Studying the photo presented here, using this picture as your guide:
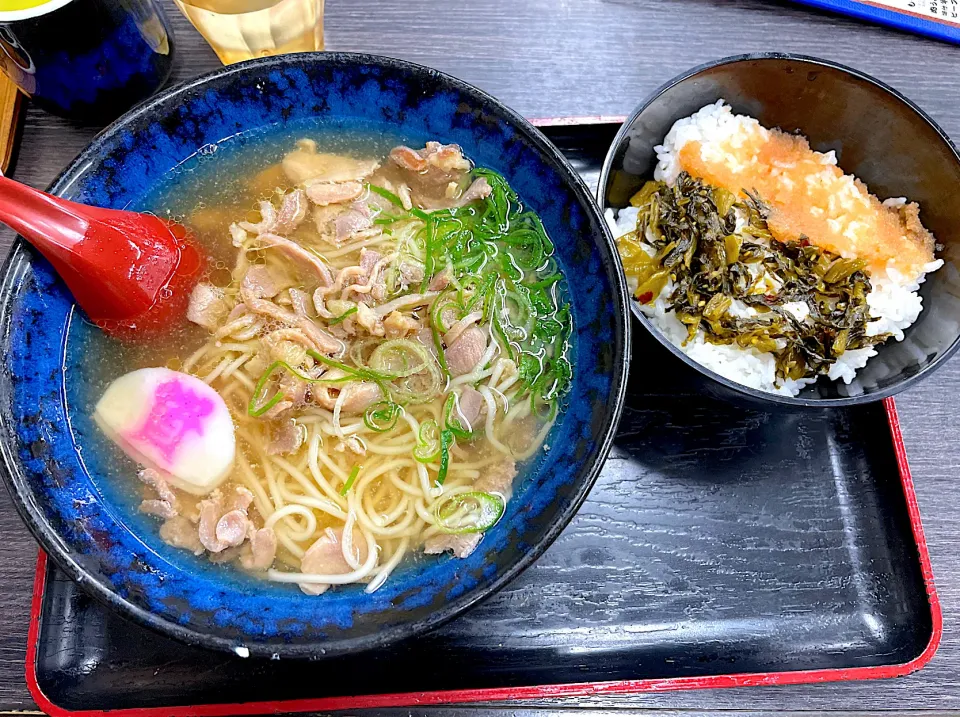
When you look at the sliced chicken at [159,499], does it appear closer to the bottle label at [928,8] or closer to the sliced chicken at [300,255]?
the sliced chicken at [300,255]

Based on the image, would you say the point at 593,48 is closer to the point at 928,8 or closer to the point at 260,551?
the point at 928,8

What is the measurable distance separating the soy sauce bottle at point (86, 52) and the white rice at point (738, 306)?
1.40m

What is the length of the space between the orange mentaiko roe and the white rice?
0.02 m

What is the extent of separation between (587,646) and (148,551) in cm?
106

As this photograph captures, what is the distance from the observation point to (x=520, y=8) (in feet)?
7.67

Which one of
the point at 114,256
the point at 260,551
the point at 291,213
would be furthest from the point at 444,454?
the point at 114,256

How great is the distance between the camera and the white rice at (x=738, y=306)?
1.88 meters

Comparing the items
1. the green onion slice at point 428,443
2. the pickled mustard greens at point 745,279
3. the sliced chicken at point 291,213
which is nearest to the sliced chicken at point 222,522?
the green onion slice at point 428,443

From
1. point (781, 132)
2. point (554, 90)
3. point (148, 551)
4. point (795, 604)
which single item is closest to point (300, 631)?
point (148, 551)

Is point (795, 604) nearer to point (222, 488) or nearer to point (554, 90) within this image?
point (222, 488)

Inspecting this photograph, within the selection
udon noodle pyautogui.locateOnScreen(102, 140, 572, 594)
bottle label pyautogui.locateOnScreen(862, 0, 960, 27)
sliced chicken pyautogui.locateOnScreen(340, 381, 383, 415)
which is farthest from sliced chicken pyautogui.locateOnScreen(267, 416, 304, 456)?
bottle label pyautogui.locateOnScreen(862, 0, 960, 27)

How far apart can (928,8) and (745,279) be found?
133 cm

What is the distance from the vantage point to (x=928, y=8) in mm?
2336

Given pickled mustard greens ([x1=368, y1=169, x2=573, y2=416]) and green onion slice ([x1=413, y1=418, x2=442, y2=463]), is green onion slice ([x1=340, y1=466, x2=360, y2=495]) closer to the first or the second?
green onion slice ([x1=413, y1=418, x2=442, y2=463])
